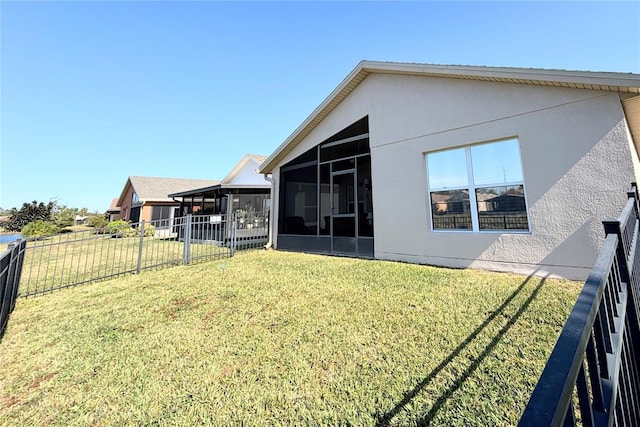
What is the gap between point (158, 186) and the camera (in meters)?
24.2

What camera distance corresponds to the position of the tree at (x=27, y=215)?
25.1 metres

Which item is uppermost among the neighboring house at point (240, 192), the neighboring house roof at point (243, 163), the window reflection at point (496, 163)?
the neighboring house roof at point (243, 163)

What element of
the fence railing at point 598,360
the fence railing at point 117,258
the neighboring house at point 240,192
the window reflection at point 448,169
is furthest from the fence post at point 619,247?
the neighboring house at point 240,192

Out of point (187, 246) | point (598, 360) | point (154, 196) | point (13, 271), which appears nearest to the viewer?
point (598, 360)

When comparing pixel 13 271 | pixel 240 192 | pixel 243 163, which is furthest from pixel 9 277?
pixel 243 163

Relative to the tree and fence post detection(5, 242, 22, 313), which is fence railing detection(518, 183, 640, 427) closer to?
fence post detection(5, 242, 22, 313)

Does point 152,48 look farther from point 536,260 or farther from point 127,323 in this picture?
point 536,260

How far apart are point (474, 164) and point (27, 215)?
3922cm

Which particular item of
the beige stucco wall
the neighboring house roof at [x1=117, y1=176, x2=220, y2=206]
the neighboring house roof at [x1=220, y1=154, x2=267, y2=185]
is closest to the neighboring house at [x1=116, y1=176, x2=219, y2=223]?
the neighboring house roof at [x1=117, y1=176, x2=220, y2=206]

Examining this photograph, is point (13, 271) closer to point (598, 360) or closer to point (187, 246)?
point (187, 246)

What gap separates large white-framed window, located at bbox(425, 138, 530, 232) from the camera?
5.17m

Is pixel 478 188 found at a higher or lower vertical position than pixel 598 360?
higher

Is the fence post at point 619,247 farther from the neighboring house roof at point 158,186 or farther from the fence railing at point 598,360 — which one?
the neighboring house roof at point 158,186

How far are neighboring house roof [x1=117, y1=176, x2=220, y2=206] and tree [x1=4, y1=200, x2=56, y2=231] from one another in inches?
290
